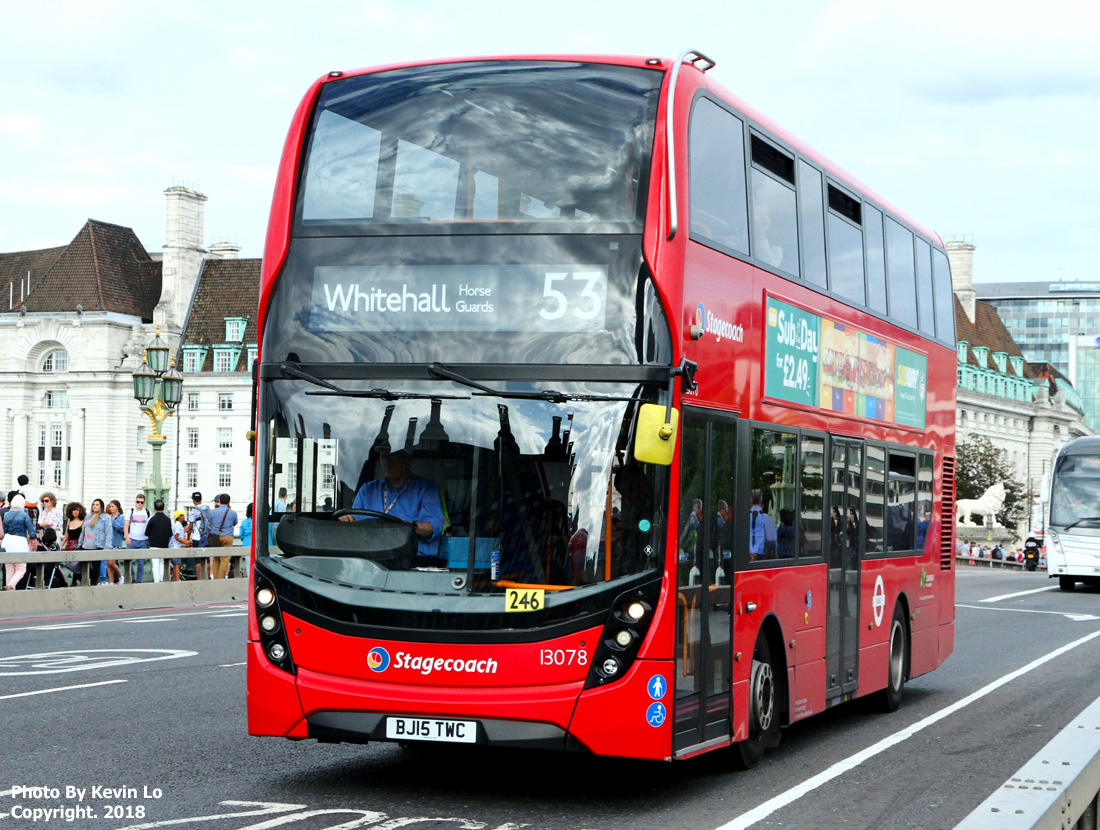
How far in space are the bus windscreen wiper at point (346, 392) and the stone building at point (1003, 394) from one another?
127 meters

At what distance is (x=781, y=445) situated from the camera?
1059 centimetres

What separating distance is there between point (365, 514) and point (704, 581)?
1997 millimetres

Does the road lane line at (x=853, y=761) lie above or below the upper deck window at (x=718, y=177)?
below

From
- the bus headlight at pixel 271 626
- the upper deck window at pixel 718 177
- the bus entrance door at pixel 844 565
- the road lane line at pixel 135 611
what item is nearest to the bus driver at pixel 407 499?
the bus headlight at pixel 271 626

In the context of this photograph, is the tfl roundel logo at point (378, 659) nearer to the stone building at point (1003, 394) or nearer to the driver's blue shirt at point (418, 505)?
the driver's blue shirt at point (418, 505)

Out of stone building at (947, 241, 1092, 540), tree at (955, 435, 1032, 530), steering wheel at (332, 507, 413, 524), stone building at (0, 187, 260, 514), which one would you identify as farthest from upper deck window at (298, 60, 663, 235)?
stone building at (947, 241, 1092, 540)

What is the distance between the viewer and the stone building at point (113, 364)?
357ft

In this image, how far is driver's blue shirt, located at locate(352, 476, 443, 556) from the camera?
849cm

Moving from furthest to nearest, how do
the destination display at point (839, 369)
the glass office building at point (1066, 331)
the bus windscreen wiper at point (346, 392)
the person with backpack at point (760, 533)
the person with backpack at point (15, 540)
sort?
the glass office building at point (1066, 331) < the person with backpack at point (15, 540) < the destination display at point (839, 369) < the person with backpack at point (760, 533) < the bus windscreen wiper at point (346, 392)

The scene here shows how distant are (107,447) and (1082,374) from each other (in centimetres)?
12045

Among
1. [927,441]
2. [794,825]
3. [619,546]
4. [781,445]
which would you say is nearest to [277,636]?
[619,546]

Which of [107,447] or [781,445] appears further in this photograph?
[107,447]

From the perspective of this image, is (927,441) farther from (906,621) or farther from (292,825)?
(292,825)

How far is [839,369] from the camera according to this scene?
38.9 ft
